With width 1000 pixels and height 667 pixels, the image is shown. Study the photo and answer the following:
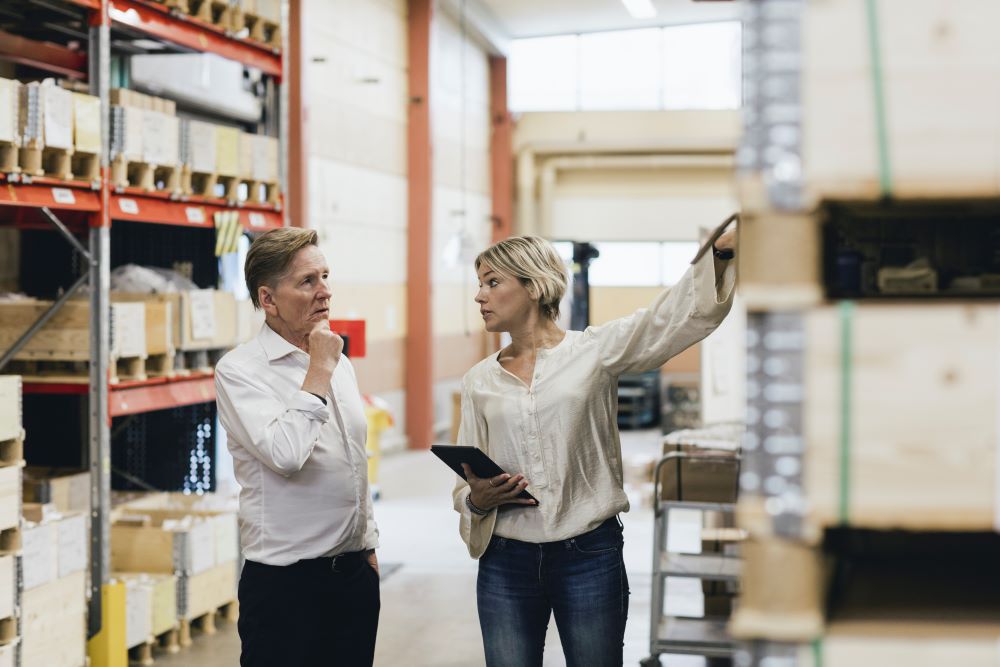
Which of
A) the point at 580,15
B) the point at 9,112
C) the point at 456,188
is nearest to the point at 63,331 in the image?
the point at 9,112

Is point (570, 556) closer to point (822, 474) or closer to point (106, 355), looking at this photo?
point (822, 474)

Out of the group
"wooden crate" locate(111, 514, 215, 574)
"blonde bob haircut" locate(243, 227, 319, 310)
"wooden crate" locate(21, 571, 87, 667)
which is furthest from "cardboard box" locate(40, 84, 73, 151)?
"blonde bob haircut" locate(243, 227, 319, 310)

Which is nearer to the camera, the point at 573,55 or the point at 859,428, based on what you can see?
the point at 859,428

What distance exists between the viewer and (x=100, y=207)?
5.88 metres

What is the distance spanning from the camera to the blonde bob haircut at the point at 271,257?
362cm

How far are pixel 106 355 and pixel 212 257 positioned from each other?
1.97 metres

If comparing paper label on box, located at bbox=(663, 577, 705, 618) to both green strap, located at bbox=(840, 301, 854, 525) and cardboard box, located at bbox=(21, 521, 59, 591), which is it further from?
green strap, located at bbox=(840, 301, 854, 525)

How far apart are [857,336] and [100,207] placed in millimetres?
4909

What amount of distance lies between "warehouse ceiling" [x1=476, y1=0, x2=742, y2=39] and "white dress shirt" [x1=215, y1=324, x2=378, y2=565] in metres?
16.0

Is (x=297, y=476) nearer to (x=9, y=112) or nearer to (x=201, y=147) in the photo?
(x=9, y=112)

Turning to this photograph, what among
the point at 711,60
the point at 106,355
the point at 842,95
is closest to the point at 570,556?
the point at 842,95

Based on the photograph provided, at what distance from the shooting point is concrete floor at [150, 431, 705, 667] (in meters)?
6.72

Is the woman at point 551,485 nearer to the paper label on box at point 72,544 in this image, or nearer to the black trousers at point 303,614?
the black trousers at point 303,614

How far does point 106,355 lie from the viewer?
5.94 meters
